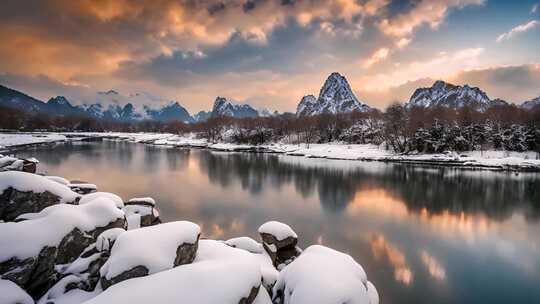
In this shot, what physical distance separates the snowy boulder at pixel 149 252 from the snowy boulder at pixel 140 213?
19.2 ft

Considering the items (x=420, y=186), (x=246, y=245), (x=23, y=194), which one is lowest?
(x=420, y=186)

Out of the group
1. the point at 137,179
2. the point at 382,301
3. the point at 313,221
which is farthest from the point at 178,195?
the point at 382,301

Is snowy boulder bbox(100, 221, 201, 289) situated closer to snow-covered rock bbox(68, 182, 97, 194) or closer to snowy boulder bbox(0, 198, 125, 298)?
snowy boulder bbox(0, 198, 125, 298)

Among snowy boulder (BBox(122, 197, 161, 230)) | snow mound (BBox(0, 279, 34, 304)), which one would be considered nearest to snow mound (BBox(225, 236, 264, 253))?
snowy boulder (BBox(122, 197, 161, 230))

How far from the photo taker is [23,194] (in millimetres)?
10109

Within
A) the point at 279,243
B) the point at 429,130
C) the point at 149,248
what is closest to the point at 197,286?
the point at 149,248

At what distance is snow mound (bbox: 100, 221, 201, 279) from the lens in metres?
6.51

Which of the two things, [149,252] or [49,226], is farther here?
[49,226]

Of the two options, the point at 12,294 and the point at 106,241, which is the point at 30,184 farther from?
the point at 12,294

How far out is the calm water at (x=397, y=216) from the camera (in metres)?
13.1

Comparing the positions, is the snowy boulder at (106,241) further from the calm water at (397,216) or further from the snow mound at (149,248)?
the calm water at (397,216)

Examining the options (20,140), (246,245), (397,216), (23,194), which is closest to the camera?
(23,194)

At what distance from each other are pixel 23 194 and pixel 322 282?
11.3 metres

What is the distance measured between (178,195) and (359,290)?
25501mm
